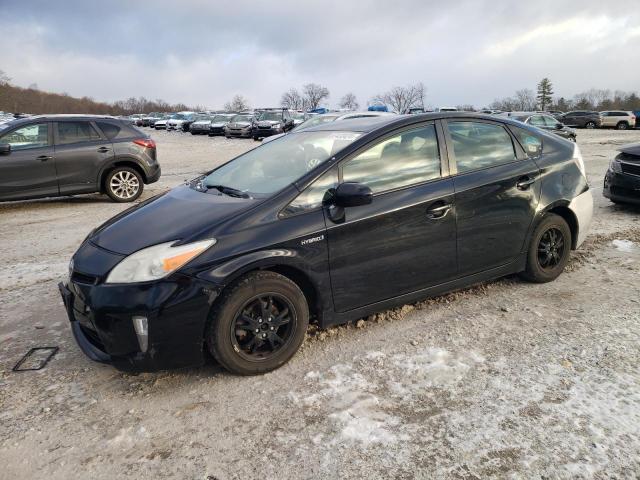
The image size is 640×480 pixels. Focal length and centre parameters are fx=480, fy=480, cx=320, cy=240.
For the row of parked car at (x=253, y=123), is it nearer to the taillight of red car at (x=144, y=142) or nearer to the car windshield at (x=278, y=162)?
the taillight of red car at (x=144, y=142)

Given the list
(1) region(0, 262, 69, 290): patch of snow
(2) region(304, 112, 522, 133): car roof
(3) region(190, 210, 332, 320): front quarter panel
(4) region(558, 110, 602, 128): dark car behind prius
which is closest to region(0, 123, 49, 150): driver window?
(1) region(0, 262, 69, 290): patch of snow

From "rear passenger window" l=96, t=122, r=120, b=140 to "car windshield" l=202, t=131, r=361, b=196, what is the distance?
5.92 m

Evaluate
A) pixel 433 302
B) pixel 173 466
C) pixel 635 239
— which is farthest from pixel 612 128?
pixel 173 466

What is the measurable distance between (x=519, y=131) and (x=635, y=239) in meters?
2.76

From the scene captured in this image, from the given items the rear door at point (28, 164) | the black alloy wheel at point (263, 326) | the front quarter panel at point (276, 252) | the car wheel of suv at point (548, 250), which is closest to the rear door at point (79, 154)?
the rear door at point (28, 164)

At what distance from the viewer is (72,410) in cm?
277

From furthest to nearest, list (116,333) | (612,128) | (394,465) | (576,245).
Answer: (612,128), (576,245), (116,333), (394,465)

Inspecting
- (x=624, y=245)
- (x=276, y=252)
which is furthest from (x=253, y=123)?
Answer: (x=276, y=252)

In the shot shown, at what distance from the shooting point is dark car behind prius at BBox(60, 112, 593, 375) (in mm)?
2793

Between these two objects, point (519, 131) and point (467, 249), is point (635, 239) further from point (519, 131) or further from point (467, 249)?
point (467, 249)

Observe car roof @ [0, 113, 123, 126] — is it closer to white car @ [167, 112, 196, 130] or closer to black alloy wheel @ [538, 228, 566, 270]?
black alloy wheel @ [538, 228, 566, 270]

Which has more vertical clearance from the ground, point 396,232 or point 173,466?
point 396,232

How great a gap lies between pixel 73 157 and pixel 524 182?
7.78 meters

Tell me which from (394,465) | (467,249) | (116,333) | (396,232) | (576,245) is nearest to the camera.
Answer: (394,465)
